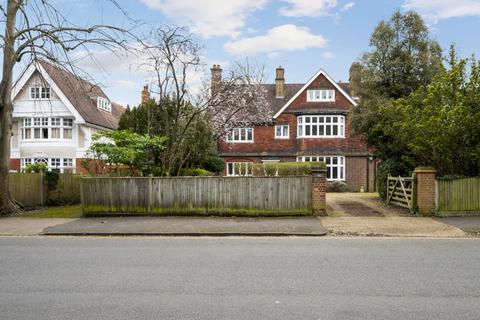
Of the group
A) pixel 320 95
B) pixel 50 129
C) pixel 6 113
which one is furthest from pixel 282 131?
pixel 6 113

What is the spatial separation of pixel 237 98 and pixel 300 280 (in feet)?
77.0

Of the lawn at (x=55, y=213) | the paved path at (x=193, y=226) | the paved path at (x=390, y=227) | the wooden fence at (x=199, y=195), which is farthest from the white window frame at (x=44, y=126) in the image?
the paved path at (x=390, y=227)

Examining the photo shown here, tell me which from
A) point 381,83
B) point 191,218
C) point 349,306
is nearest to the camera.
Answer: point 349,306

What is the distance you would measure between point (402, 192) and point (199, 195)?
321 inches

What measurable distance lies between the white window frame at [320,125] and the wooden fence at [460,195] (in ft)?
61.7

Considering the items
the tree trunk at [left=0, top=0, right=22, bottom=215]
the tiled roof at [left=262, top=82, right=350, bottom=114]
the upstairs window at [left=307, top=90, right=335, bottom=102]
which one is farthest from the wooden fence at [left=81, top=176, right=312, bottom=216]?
the tiled roof at [left=262, top=82, right=350, bottom=114]

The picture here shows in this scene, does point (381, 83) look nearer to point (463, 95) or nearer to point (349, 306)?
point (463, 95)

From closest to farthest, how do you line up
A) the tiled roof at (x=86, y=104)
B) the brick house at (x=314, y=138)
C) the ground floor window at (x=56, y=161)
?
the tiled roof at (x=86, y=104) → the ground floor window at (x=56, y=161) → the brick house at (x=314, y=138)

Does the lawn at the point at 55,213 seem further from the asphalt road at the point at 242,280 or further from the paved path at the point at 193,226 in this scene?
the asphalt road at the point at 242,280

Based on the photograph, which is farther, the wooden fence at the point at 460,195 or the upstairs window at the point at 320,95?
the upstairs window at the point at 320,95

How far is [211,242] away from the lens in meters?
10.9

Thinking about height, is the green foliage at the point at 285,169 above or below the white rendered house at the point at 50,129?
below

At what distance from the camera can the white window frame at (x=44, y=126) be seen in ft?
104

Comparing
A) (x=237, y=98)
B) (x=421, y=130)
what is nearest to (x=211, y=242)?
(x=421, y=130)
